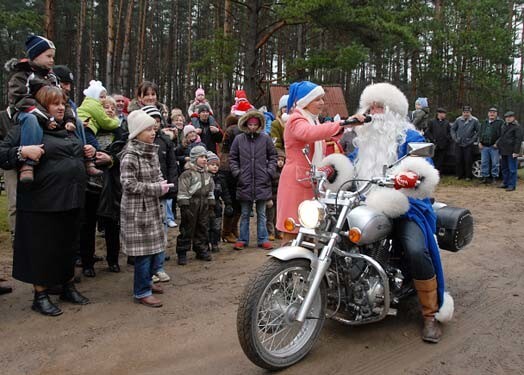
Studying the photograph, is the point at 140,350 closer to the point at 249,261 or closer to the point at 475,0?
the point at 249,261

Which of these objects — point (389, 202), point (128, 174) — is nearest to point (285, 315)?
point (389, 202)

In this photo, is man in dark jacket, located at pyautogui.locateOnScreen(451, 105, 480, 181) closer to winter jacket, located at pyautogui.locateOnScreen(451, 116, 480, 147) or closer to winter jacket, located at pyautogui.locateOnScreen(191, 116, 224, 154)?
winter jacket, located at pyautogui.locateOnScreen(451, 116, 480, 147)

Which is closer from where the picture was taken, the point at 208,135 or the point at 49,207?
the point at 49,207

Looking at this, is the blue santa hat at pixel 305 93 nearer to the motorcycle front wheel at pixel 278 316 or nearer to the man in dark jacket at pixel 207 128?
the motorcycle front wheel at pixel 278 316

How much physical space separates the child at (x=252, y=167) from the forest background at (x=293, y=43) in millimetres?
7714

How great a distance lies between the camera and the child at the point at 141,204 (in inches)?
163

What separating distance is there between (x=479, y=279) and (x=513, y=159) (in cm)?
818

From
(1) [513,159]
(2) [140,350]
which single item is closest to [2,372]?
(2) [140,350]

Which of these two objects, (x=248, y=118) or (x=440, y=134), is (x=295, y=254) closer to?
(x=248, y=118)

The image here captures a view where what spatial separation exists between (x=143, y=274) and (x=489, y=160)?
37.2 feet

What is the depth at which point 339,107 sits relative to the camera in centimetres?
1709

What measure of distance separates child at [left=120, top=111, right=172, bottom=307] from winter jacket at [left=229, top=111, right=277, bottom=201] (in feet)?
7.02

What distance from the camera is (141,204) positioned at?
4207 millimetres

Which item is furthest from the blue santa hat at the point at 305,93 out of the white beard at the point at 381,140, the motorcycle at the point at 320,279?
the motorcycle at the point at 320,279
